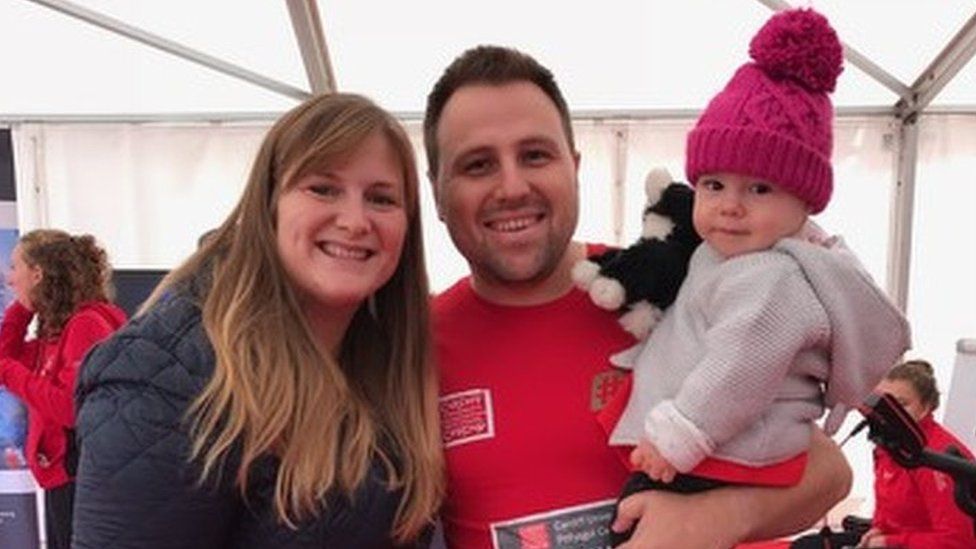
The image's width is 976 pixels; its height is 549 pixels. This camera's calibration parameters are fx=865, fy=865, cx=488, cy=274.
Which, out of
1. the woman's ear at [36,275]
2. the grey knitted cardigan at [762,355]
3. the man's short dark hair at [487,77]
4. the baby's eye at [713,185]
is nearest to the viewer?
the grey knitted cardigan at [762,355]

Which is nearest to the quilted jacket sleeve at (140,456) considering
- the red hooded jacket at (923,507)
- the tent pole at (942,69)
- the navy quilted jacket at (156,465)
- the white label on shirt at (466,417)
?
the navy quilted jacket at (156,465)

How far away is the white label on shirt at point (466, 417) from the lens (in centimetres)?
131

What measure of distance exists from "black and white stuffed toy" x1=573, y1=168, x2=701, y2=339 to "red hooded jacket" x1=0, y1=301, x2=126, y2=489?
226 cm

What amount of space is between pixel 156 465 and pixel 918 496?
9.34 feet

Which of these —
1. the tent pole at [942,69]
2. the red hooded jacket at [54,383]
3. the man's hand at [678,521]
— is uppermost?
the tent pole at [942,69]

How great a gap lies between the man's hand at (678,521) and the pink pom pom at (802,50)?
588mm

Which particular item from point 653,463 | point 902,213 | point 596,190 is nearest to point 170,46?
point 596,190

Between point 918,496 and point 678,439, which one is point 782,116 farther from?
point 918,496

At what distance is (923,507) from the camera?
3.02 meters

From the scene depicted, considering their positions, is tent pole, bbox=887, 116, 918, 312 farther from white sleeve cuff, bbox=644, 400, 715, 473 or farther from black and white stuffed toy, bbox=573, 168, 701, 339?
white sleeve cuff, bbox=644, 400, 715, 473

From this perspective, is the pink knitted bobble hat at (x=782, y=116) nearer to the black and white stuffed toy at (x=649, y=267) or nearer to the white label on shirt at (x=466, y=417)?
the black and white stuffed toy at (x=649, y=267)

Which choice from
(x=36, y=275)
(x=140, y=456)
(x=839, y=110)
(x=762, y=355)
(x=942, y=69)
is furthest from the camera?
(x=839, y=110)

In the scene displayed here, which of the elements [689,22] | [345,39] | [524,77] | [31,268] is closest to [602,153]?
[689,22]

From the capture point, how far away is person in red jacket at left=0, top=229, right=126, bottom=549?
308 centimetres
